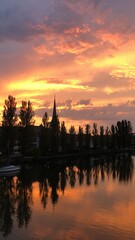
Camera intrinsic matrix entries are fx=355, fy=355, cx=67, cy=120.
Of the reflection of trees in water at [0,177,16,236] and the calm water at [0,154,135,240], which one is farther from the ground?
the calm water at [0,154,135,240]

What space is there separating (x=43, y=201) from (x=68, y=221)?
5977 mm

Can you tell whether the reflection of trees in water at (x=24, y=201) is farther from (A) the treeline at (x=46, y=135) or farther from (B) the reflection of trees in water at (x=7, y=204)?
(A) the treeline at (x=46, y=135)

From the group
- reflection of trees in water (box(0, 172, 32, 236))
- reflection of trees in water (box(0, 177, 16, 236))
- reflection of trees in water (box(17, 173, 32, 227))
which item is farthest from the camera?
reflection of trees in water (box(17, 173, 32, 227))

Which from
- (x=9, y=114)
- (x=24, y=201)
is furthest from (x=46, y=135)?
(x=24, y=201)

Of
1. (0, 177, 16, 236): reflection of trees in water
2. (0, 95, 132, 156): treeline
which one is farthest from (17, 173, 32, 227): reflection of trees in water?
(0, 95, 132, 156): treeline

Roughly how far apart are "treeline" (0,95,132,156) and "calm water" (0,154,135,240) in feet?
72.5

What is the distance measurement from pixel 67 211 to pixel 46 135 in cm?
4874

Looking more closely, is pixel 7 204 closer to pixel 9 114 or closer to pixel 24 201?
pixel 24 201

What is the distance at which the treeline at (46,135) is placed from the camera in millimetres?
54625

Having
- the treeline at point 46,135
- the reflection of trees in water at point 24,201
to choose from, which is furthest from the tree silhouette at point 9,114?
the reflection of trees in water at point 24,201

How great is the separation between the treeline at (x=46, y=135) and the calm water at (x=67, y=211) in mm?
22085

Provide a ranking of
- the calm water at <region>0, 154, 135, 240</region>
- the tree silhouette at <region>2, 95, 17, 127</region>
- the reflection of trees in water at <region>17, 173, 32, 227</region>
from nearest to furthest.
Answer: the calm water at <region>0, 154, 135, 240</region>
the reflection of trees in water at <region>17, 173, 32, 227</region>
the tree silhouette at <region>2, 95, 17, 127</region>

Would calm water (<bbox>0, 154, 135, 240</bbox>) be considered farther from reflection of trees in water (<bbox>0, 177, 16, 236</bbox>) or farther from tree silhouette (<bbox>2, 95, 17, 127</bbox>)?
tree silhouette (<bbox>2, 95, 17, 127</bbox>)

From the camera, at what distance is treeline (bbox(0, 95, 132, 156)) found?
54.6m
